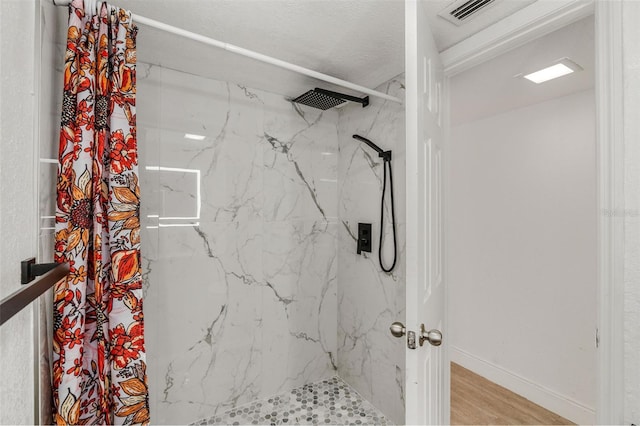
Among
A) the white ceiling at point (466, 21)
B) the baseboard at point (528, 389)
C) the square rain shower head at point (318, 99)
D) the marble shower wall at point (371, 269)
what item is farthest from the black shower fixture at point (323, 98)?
the baseboard at point (528, 389)

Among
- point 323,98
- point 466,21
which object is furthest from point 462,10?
point 323,98

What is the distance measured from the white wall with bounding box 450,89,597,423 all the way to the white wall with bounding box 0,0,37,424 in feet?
8.36

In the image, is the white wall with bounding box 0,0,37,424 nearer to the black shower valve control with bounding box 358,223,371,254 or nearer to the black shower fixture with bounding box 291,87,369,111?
the black shower fixture with bounding box 291,87,369,111

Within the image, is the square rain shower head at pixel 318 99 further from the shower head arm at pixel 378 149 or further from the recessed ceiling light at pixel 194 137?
the recessed ceiling light at pixel 194 137

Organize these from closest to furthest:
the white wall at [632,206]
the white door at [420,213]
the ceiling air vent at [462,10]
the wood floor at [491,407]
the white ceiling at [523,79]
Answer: the white wall at [632,206], the white door at [420,213], the ceiling air vent at [462,10], the white ceiling at [523,79], the wood floor at [491,407]

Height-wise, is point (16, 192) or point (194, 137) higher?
point (194, 137)

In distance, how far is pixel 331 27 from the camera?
1.41 meters

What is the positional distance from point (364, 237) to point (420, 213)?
1.09 metres

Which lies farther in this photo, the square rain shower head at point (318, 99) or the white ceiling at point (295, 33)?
the square rain shower head at point (318, 99)

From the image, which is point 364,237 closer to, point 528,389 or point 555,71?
point 555,71

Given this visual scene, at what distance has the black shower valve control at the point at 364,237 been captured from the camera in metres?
2.11

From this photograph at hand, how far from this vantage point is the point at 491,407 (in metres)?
2.22

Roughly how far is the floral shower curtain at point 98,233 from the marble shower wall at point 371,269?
1.36 m

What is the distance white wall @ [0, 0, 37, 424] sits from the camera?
0.55 metres
